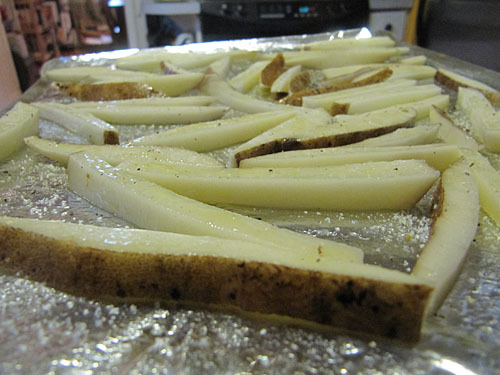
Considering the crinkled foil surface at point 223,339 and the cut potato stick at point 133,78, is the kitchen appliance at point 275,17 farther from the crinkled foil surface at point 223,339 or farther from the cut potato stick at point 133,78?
the crinkled foil surface at point 223,339

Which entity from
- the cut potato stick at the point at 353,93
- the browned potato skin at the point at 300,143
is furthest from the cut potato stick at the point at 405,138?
the cut potato stick at the point at 353,93

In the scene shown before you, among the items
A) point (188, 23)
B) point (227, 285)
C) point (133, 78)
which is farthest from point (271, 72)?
point (188, 23)

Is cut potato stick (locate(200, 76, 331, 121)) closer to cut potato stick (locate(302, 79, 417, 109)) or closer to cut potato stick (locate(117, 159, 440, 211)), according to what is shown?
cut potato stick (locate(302, 79, 417, 109))

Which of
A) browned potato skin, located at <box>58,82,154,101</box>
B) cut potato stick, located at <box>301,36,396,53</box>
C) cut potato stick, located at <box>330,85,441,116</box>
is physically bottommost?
cut potato stick, located at <box>330,85,441,116</box>

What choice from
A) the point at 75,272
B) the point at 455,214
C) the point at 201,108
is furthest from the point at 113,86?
the point at 455,214

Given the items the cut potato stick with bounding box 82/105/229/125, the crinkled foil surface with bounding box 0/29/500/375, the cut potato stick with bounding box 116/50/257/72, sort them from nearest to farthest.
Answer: the crinkled foil surface with bounding box 0/29/500/375, the cut potato stick with bounding box 82/105/229/125, the cut potato stick with bounding box 116/50/257/72

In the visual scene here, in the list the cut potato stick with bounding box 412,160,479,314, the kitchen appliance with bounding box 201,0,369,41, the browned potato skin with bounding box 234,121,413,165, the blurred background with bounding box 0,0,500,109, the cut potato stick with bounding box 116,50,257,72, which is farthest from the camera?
the kitchen appliance with bounding box 201,0,369,41

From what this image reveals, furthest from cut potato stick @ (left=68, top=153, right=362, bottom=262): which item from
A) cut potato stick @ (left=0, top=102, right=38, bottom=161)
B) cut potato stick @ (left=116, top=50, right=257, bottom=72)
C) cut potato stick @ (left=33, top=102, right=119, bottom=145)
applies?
cut potato stick @ (left=116, top=50, right=257, bottom=72)

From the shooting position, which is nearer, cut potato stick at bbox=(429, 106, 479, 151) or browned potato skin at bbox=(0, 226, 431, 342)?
browned potato skin at bbox=(0, 226, 431, 342)
